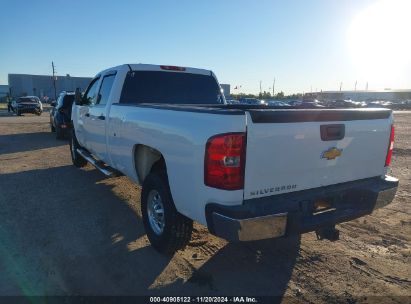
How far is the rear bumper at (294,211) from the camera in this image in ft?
9.21

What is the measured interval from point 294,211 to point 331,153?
694mm

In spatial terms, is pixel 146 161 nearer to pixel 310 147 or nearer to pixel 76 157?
pixel 310 147

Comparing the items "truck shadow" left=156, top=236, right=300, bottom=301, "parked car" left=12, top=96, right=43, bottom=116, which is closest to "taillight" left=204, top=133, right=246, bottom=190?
"truck shadow" left=156, top=236, right=300, bottom=301

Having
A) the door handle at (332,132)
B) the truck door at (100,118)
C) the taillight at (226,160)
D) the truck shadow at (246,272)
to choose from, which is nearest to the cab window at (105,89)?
the truck door at (100,118)

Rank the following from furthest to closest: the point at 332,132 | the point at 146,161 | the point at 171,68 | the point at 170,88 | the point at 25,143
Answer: the point at 25,143 < the point at 171,68 < the point at 170,88 < the point at 146,161 < the point at 332,132

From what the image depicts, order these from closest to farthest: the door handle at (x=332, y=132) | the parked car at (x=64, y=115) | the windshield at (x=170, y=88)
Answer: the door handle at (x=332, y=132) → the windshield at (x=170, y=88) → the parked car at (x=64, y=115)

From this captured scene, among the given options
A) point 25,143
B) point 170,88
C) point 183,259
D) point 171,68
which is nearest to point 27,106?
point 25,143

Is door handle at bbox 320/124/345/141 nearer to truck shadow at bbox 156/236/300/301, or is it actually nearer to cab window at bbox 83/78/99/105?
truck shadow at bbox 156/236/300/301

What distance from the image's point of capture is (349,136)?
3.38 m

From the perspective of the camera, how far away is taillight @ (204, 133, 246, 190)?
2.76 meters

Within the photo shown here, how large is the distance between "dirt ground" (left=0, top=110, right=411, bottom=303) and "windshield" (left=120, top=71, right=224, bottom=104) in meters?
1.69

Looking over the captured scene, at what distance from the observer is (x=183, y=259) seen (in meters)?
3.83

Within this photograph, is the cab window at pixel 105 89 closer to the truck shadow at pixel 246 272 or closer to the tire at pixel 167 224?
the tire at pixel 167 224

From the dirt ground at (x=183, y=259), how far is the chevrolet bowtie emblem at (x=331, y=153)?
1176 mm
